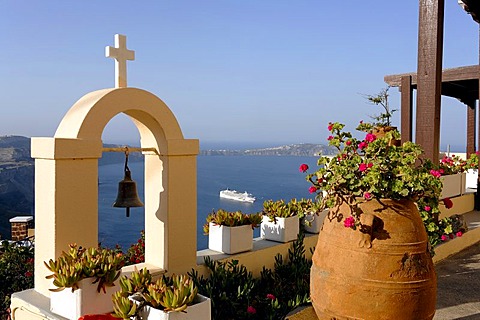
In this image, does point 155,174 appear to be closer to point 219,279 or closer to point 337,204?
point 219,279

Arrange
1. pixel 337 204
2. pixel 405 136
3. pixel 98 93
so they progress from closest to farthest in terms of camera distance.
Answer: pixel 337 204 → pixel 98 93 → pixel 405 136

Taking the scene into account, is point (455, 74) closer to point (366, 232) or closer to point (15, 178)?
point (366, 232)

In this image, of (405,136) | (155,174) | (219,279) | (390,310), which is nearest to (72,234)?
(155,174)

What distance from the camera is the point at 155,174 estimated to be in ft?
11.5

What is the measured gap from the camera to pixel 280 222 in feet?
14.1

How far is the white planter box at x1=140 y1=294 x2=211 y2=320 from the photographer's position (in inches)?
83.6

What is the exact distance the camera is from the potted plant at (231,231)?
12.7 feet

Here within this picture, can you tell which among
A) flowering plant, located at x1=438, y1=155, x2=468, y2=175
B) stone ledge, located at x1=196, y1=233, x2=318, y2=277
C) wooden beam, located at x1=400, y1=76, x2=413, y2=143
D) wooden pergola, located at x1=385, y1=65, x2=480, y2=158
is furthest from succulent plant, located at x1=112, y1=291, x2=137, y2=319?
wooden beam, located at x1=400, y1=76, x2=413, y2=143

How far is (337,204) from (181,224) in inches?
57.5

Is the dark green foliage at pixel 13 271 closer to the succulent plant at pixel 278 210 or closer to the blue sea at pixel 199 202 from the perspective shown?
the succulent plant at pixel 278 210

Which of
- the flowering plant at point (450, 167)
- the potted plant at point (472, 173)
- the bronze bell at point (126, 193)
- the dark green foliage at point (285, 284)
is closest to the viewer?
the dark green foliage at point (285, 284)

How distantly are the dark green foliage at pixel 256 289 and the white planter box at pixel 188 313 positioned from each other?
2.83 ft

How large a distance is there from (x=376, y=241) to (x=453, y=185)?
15.8 feet

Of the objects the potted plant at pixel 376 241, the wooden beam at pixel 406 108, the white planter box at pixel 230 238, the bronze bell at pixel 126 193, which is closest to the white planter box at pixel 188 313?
the potted plant at pixel 376 241
